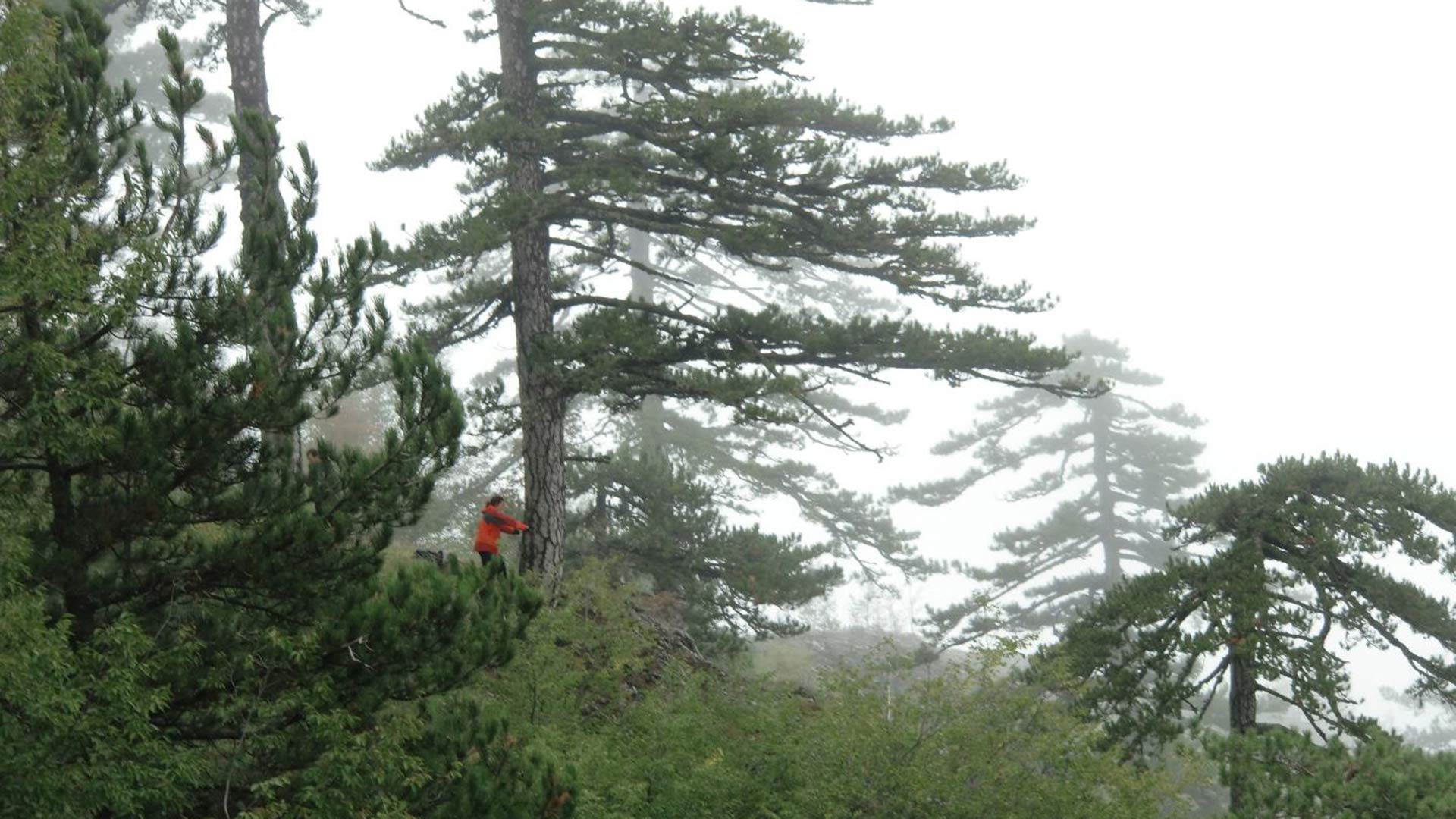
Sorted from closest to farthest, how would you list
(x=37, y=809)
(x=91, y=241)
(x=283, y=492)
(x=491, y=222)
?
1. (x=37, y=809)
2. (x=91, y=241)
3. (x=283, y=492)
4. (x=491, y=222)

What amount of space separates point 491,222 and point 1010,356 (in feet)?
17.1

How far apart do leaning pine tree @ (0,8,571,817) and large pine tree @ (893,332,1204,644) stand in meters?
25.1

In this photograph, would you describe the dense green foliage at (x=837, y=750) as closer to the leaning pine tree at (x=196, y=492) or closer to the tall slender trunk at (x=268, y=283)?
the leaning pine tree at (x=196, y=492)

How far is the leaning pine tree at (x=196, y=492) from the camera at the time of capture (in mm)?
6367

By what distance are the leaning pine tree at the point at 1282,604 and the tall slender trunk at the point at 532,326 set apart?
17.0 ft

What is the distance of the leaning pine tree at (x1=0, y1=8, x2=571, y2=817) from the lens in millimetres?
6367

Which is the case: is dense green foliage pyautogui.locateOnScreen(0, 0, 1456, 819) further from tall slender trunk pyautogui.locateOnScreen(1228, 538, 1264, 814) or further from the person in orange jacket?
the person in orange jacket

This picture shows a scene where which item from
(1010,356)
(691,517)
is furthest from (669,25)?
(691,517)

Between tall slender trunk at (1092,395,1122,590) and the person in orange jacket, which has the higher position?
tall slender trunk at (1092,395,1122,590)

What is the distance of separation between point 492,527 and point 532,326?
231 centimetres

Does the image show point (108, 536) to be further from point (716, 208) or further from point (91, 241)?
point (716, 208)

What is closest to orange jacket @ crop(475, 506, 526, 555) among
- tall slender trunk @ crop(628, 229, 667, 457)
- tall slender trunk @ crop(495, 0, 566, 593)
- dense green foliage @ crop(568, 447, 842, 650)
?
tall slender trunk @ crop(495, 0, 566, 593)

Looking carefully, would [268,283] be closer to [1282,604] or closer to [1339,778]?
[1339,778]

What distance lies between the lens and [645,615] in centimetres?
1475
